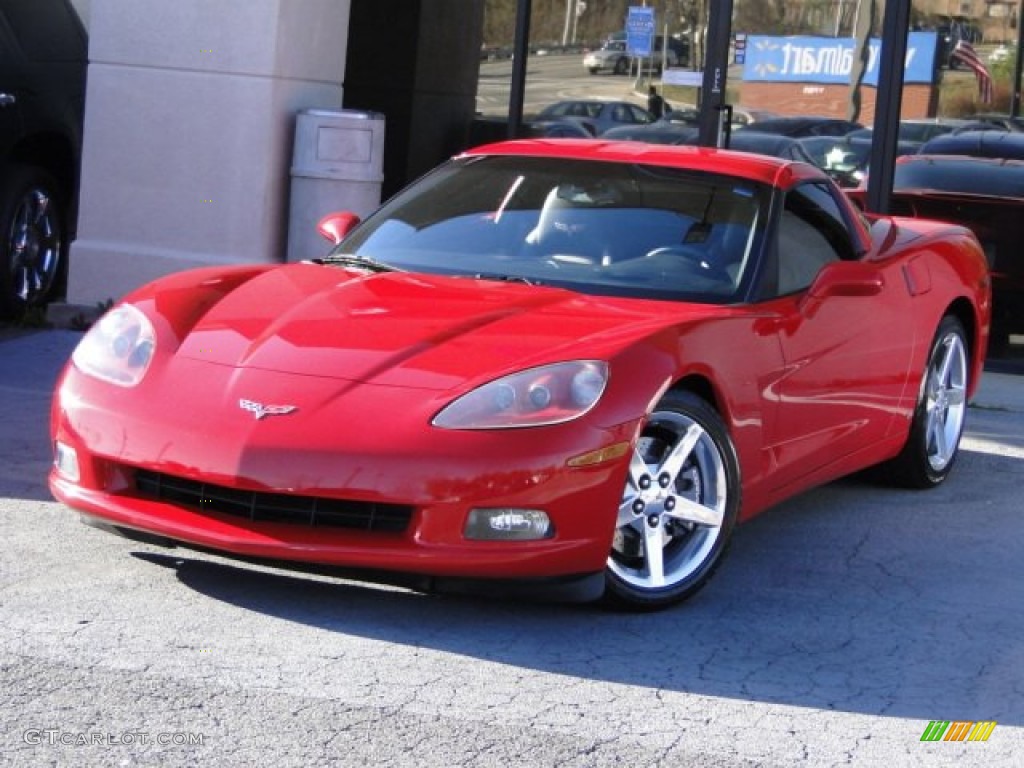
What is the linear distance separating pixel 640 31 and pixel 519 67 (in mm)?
915

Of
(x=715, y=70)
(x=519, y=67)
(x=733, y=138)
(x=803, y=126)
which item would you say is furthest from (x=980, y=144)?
(x=519, y=67)

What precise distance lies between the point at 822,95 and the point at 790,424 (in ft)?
18.7

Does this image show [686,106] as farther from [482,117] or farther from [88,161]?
[88,161]

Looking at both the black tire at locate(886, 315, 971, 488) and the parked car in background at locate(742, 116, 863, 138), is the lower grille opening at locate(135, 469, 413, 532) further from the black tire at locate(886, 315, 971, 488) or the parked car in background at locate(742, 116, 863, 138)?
the parked car in background at locate(742, 116, 863, 138)

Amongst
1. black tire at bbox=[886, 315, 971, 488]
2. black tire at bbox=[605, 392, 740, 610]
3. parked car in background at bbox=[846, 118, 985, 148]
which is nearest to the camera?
black tire at bbox=[605, 392, 740, 610]

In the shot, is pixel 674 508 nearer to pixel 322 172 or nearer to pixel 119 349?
pixel 119 349

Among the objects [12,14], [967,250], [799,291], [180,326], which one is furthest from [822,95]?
[180,326]

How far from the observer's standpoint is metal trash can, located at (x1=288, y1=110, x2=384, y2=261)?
10.5m

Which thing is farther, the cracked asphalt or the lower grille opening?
the lower grille opening

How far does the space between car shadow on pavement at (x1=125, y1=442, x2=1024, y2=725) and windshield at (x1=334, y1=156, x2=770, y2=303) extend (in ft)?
3.13

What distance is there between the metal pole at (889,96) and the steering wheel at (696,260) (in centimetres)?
519

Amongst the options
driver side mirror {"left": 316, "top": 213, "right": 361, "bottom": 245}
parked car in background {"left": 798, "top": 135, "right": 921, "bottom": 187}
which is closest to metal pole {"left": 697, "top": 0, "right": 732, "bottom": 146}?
parked car in background {"left": 798, "top": 135, "right": 921, "bottom": 187}

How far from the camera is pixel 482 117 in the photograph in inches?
502

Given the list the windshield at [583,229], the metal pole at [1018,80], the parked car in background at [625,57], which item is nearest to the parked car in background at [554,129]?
the parked car in background at [625,57]
